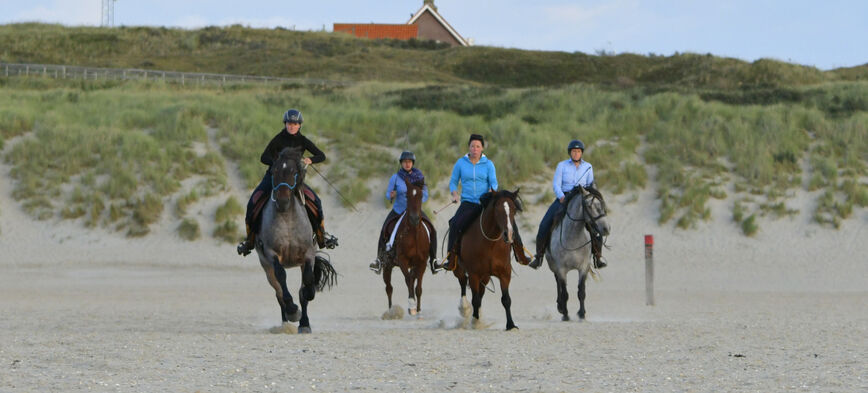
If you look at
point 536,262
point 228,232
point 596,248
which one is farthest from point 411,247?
point 228,232

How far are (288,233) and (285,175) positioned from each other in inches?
31.4

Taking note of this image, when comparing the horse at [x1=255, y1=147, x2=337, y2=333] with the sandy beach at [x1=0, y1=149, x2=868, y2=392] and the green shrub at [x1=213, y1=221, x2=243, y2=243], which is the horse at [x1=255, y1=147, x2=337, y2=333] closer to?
the sandy beach at [x1=0, y1=149, x2=868, y2=392]

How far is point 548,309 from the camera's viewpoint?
18.9 meters

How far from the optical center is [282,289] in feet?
47.8

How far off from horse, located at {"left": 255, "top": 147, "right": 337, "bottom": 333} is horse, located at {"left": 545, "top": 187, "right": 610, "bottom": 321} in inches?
154

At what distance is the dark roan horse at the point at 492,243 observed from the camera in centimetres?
1418

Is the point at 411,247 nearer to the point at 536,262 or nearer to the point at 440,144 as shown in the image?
the point at 536,262

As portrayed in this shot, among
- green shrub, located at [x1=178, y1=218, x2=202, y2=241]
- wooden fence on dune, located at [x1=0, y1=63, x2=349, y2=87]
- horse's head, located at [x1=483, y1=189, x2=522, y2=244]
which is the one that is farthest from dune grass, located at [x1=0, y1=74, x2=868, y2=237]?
horse's head, located at [x1=483, y1=189, x2=522, y2=244]

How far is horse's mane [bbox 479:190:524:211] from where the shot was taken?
14317 mm

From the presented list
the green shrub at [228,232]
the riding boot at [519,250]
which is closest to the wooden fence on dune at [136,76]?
the green shrub at [228,232]

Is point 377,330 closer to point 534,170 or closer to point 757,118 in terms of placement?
point 534,170

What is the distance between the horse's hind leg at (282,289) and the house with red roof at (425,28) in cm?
8179

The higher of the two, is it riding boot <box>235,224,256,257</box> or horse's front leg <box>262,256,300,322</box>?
riding boot <box>235,224,256,257</box>

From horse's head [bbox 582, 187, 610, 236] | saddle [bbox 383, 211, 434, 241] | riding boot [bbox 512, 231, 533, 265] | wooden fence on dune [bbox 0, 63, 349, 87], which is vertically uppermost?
wooden fence on dune [bbox 0, 63, 349, 87]
